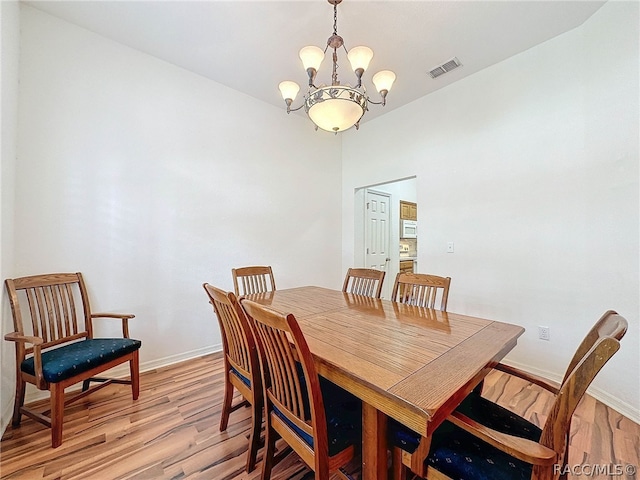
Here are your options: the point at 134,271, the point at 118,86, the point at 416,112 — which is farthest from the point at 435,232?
the point at 118,86

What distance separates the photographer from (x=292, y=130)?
3764 mm

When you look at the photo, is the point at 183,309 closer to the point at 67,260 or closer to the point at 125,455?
the point at 67,260

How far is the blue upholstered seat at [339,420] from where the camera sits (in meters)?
1.08

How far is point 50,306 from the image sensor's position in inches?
78.7

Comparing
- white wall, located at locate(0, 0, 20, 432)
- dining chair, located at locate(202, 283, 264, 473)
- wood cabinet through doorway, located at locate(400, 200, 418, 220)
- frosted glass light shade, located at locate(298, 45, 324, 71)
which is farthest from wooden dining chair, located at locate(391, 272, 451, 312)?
wood cabinet through doorway, located at locate(400, 200, 418, 220)

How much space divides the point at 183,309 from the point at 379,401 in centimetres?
250

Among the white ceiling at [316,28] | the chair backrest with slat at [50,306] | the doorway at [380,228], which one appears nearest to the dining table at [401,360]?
the chair backrest with slat at [50,306]

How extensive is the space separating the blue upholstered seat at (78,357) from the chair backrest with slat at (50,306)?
0.54ft

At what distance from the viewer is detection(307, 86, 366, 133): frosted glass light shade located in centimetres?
172

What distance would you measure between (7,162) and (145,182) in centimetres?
87

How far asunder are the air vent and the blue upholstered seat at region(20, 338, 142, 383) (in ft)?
12.3

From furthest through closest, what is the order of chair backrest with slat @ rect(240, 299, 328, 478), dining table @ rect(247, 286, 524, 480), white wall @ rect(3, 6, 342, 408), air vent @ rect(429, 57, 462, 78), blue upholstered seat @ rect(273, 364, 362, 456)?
1. air vent @ rect(429, 57, 462, 78)
2. white wall @ rect(3, 6, 342, 408)
3. blue upholstered seat @ rect(273, 364, 362, 456)
4. chair backrest with slat @ rect(240, 299, 328, 478)
5. dining table @ rect(247, 286, 524, 480)

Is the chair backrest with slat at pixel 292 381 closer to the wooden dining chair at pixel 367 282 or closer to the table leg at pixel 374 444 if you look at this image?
the table leg at pixel 374 444

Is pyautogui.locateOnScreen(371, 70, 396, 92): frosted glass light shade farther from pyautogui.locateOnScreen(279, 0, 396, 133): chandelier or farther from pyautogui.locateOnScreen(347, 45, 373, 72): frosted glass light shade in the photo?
pyautogui.locateOnScreen(347, 45, 373, 72): frosted glass light shade
